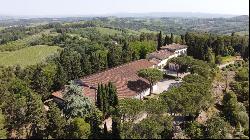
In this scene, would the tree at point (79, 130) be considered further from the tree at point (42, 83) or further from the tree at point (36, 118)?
the tree at point (42, 83)

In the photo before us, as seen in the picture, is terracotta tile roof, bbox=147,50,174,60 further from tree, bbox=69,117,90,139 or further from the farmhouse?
tree, bbox=69,117,90,139

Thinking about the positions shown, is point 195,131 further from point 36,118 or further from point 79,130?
point 36,118

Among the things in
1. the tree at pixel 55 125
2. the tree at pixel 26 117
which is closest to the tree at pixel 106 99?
the tree at pixel 26 117

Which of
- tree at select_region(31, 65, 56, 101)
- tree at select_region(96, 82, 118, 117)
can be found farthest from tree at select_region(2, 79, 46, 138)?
tree at select_region(31, 65, 56, 101)

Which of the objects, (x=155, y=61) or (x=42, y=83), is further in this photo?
(x=155, y=61)

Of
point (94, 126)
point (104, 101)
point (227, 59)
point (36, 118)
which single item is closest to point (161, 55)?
point (227, 59)
